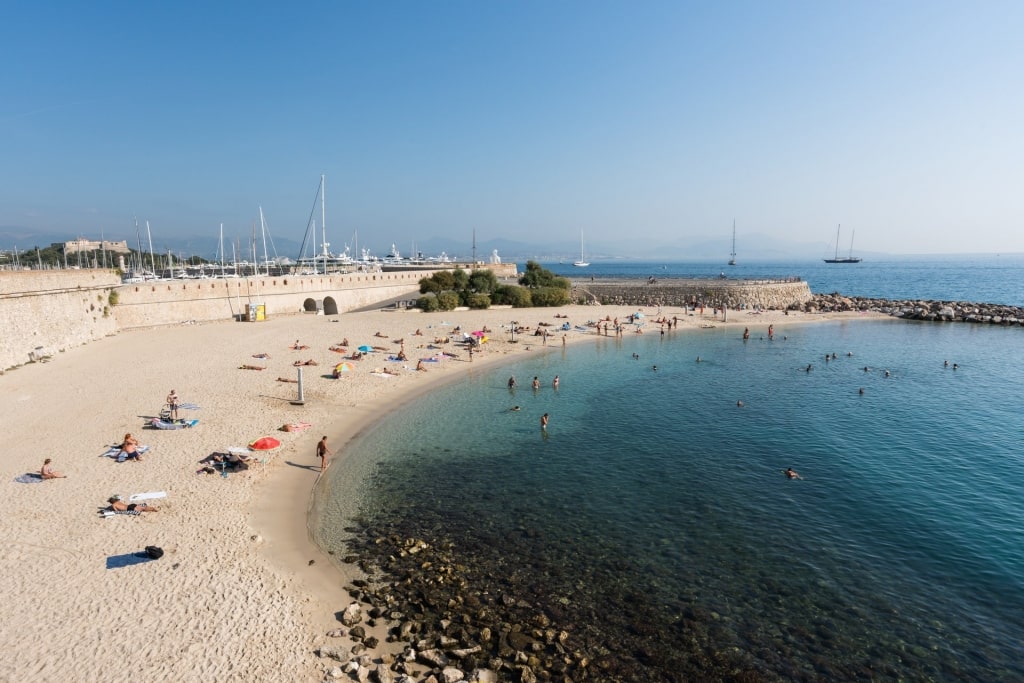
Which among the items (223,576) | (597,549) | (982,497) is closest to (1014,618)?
(982,497)

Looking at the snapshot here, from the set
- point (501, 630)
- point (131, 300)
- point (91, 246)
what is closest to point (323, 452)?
point (501, 630)

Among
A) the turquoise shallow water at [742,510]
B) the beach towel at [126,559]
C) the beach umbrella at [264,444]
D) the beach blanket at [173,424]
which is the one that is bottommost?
the turquoise shallow water at [742,510]

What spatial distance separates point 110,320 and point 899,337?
7040cm

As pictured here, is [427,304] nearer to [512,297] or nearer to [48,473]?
[512,297]

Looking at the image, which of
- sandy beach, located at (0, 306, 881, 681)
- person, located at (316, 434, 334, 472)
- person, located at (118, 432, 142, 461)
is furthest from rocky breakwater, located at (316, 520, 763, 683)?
person, located at (118, 432, 142, 461)

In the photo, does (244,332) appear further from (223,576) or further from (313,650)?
(313,650)

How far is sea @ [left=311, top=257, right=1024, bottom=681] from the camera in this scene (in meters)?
11.1

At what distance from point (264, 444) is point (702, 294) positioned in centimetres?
6315

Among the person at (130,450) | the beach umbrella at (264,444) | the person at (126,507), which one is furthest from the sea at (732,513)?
the person at (130,450)

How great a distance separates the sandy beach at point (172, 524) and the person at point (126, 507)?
0.97 feet

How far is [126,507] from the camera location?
48.9 feet

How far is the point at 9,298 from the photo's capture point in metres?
29.4

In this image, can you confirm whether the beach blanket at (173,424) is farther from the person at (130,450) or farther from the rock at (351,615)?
the rock at (351,615)

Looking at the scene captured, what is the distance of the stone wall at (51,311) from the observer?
29531 mm
